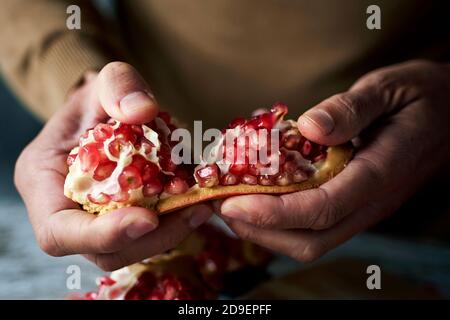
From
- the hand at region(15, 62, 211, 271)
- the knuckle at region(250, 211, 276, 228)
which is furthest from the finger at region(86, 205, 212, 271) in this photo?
the knuckle at region(250, 211, 276, 228)

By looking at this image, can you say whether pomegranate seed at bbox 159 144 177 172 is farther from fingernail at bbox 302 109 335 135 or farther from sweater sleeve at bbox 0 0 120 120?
sweater sleeve at bbox 0 0 120 120

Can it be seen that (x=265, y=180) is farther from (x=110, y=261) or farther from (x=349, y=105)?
(x=110, y=261)

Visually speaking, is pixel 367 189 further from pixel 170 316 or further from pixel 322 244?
pixel 170 316

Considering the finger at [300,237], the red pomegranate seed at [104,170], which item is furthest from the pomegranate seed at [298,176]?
the red pomegranate seed at [104,170]

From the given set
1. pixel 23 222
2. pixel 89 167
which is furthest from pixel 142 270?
pixel 23 222

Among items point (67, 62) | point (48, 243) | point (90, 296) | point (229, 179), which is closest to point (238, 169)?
point (229, 179)

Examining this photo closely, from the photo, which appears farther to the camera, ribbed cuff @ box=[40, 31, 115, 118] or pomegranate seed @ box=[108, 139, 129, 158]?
ribbed cuff @ box=[40, 31, 115, 118]

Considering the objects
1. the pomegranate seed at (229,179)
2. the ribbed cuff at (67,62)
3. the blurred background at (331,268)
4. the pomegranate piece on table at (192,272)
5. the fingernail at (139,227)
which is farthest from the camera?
the ribbed cuff at (67,62)

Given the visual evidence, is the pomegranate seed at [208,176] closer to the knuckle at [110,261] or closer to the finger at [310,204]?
the finger at [310,204]
